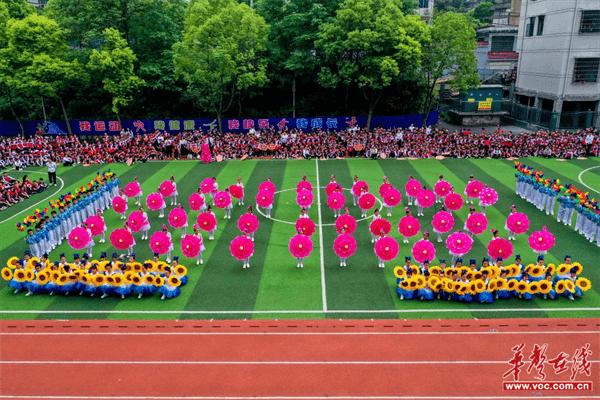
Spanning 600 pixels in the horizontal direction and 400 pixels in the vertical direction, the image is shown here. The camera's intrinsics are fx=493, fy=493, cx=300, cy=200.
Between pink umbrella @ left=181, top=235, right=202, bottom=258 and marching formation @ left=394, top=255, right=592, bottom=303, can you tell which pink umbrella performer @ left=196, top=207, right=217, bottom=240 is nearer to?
pink umbrella @ left=181, top=235, right=202, bottom=258

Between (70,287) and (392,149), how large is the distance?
2725cm

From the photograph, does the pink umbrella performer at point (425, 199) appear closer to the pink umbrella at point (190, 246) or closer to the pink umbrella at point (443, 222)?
the pink umbrella at point (443, 222)

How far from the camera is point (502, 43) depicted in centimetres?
6506

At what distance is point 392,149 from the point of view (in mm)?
38969

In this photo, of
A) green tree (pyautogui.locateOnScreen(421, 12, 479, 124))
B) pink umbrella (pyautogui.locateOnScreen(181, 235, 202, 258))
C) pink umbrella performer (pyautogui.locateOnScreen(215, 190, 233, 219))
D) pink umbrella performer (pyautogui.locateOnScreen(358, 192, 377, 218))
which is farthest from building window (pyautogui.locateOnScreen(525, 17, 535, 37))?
pink umbrella (pyautogui.locateOnScreen(181, 235, 202, 258))

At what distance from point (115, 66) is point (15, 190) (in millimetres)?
16602

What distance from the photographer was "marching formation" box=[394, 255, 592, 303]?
1673cm

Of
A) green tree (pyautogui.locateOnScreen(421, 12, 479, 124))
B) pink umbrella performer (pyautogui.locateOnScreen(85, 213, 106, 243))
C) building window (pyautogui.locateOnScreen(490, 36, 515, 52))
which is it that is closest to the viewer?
pink umbrella performer (pyautogui.locateOnScreen(85, 213, 106, 243))

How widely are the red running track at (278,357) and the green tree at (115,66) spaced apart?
3059cm

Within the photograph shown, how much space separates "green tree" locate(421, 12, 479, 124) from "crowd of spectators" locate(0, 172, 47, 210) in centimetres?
3244

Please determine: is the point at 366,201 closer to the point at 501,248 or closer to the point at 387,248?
the point at 387,248

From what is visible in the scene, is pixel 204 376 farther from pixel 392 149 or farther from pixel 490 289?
pixel 392 149

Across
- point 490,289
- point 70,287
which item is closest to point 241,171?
point 70,287

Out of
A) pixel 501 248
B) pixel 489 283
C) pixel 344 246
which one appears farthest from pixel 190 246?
pixel 501 248
